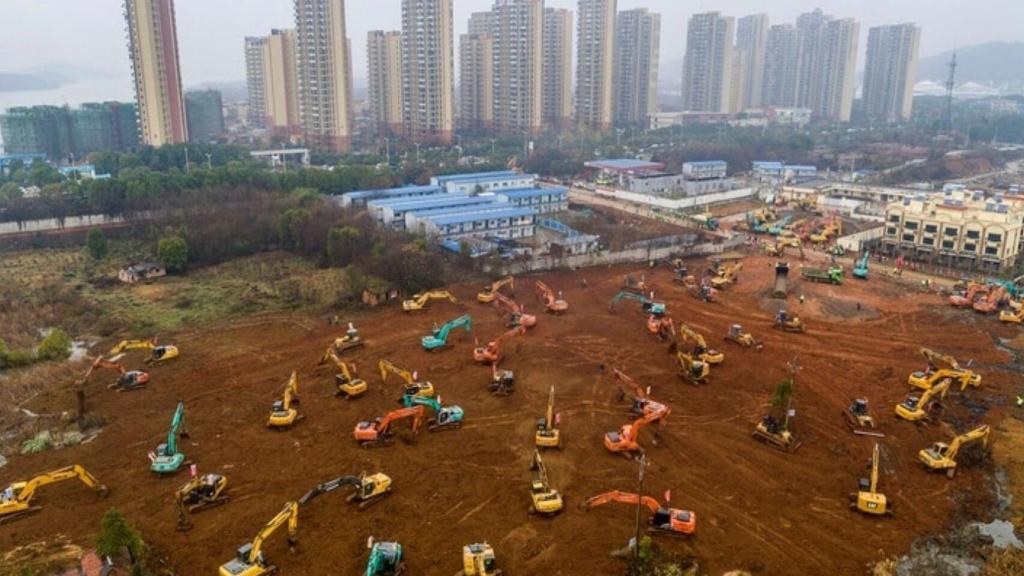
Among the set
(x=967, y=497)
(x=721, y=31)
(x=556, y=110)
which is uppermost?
(x=721, y=31)

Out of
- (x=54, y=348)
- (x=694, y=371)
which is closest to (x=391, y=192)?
(x=54, y=348)

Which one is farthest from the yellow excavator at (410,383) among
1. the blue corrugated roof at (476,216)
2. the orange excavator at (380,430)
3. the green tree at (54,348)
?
the blue corrugated roof at (476,216)

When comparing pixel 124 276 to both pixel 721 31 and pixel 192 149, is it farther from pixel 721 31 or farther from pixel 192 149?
pixel 721 31

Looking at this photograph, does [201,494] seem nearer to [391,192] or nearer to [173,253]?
[173,253]

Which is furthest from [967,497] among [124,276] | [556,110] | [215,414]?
[556,110]

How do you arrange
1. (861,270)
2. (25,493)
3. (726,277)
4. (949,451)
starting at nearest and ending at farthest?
(25,493), (949,451), (726,277), (861,270)

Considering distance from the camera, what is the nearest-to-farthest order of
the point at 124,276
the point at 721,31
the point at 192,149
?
1. the point at 124,276
2. the point at 192,149
3. the point at 721,31
